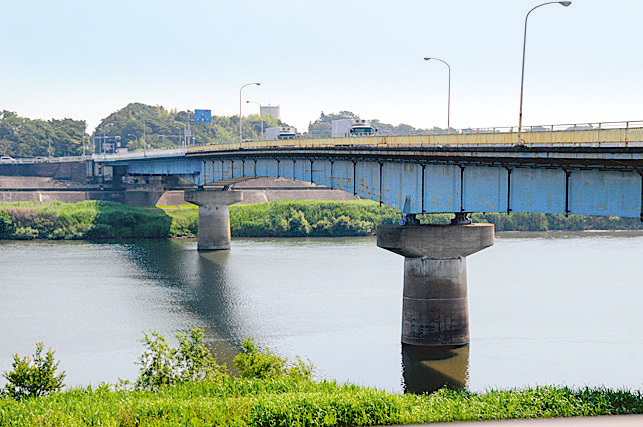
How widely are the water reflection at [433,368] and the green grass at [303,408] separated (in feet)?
30.4

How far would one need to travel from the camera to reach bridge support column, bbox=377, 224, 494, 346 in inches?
1660

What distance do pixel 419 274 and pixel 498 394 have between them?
16221 millimetres

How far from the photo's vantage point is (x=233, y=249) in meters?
88.2

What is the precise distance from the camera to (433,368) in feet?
127

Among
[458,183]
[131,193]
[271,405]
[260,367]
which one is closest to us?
[271,405]

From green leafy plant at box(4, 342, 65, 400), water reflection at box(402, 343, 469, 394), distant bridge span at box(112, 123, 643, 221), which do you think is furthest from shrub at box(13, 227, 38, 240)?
green leafy plant at box(4, 342, 65, 400)

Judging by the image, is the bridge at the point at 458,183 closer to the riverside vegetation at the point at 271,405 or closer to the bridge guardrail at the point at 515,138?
the bridge guardrail at the point at 515,138

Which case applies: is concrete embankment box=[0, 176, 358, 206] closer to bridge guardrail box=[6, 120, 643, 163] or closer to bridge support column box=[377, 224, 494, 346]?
bridge guardrail box=[6, 120, 643, 163]

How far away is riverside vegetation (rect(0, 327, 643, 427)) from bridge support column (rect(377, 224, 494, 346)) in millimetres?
14725

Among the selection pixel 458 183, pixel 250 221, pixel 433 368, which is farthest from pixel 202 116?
pixel 433 368

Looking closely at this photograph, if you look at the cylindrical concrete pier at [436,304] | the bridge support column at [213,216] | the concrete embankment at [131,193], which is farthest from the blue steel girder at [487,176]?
the concrete embankment at [131,193]

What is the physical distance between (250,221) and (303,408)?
80.6 m

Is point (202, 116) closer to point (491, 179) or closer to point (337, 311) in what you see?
point (337, 311)

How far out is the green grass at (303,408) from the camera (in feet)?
73.4
